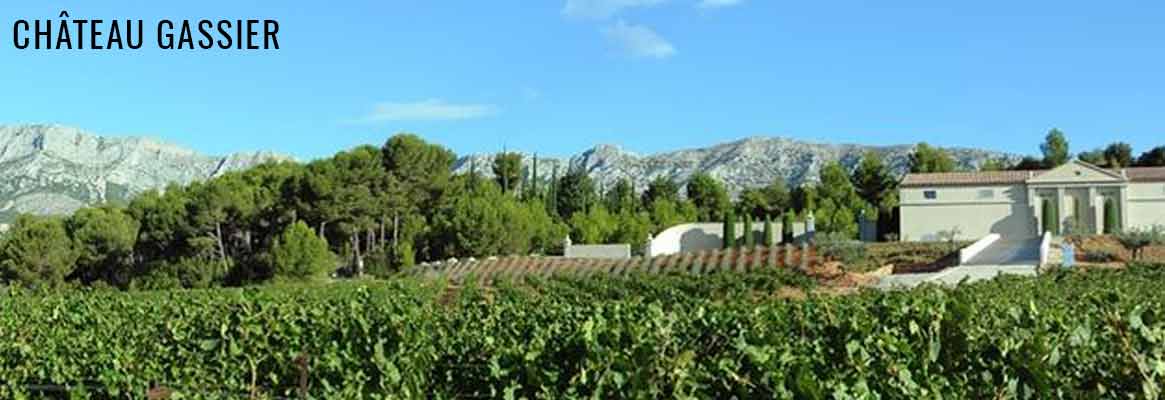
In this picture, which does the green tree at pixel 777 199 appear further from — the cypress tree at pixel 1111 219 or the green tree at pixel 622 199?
the cypress tree at pixel 1111 219

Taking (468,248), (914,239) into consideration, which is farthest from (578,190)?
(914,239)

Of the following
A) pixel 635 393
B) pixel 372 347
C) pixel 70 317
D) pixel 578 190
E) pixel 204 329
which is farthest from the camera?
pixel 578 190

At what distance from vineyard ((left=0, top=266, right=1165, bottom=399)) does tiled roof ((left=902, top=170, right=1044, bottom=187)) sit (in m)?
38.1

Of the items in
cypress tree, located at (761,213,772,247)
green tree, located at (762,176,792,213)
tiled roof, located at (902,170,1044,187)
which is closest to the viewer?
tiled roof, located at (902,170,1044,187)

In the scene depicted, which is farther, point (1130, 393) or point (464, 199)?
point (464, 199)

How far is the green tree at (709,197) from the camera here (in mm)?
69375

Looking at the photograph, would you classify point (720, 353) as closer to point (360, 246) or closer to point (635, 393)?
point (635, 393)

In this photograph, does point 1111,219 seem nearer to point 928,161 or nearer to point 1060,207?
point 1060,207

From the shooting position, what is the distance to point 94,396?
22.6 feet

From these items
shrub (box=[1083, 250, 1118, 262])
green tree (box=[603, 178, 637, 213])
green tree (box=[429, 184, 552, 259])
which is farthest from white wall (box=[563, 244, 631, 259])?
shrub (box=[1083, 250, 1118, 262])

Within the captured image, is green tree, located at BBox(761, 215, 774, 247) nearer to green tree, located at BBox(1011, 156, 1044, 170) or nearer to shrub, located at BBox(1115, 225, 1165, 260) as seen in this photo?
shrub, located at BBox(1115, 225, 1165, 260)

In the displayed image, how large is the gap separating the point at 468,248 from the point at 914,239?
58.9 ft

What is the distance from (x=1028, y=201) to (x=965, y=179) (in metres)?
2.43

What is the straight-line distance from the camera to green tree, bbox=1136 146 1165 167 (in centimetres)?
6550
